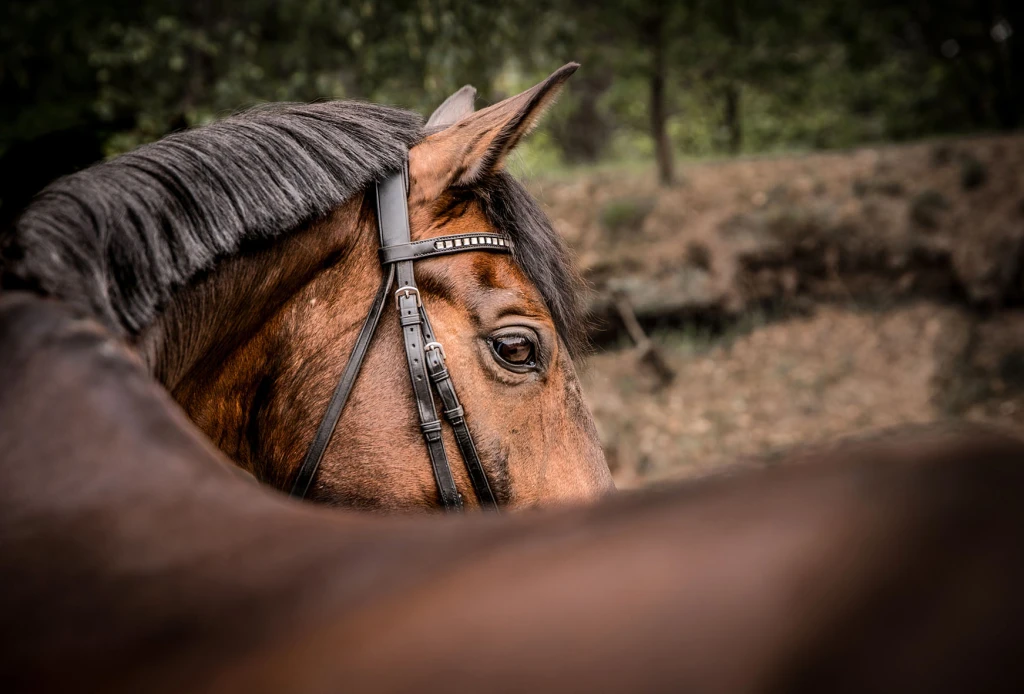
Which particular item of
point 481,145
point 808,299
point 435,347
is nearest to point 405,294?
point 435,347

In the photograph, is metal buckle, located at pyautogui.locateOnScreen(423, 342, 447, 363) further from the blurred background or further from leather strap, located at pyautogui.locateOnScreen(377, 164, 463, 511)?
the blurred background

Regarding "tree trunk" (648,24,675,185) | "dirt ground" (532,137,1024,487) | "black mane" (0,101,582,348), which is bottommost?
"dirt ground" (532,137,1024,487)

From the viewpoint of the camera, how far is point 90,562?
650mm

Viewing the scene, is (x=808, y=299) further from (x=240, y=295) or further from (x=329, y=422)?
(x=240, y=295)

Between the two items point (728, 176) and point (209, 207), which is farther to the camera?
point (728, 176)

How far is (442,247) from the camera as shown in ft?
6.08

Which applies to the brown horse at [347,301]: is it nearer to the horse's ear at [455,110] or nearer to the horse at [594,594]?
the horse's ear at [455,110]

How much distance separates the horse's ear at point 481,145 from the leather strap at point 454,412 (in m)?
0.40

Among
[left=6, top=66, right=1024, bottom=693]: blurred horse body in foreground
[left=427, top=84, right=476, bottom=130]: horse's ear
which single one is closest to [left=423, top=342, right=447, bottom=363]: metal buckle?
[left=6, top=66, right=1024, bottom=693]: blurred horse body in foreground

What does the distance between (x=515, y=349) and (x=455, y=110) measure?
1.12m

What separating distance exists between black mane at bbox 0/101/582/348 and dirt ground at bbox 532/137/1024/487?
5.24 meters

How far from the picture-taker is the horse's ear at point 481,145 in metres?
1.85

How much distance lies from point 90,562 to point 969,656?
2.39 feet

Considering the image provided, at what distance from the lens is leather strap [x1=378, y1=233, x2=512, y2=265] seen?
6.00 ft
